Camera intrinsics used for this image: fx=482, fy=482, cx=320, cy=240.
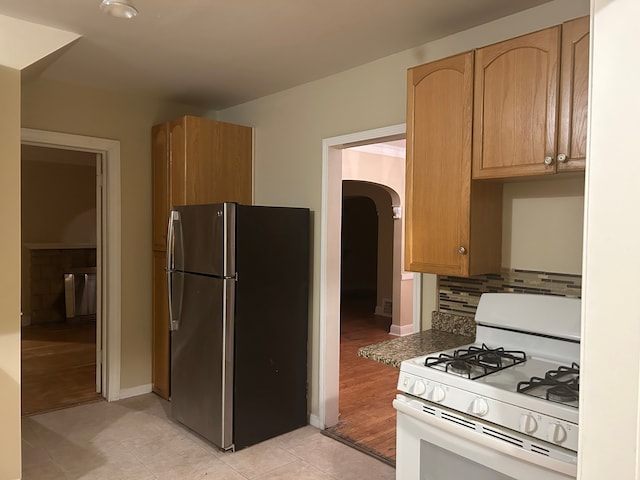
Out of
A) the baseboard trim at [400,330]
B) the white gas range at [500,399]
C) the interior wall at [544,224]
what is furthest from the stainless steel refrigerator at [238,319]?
the baseboard trim at [400,330]

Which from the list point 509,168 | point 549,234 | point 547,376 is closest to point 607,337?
point 547,376

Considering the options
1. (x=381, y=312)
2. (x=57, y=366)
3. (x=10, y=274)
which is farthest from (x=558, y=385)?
(x=381, y=312)

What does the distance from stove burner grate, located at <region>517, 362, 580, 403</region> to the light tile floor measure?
137 centimetres

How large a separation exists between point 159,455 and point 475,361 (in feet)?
6.92

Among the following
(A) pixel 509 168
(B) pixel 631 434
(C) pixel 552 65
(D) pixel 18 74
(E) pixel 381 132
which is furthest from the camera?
(E) pixel 381 132

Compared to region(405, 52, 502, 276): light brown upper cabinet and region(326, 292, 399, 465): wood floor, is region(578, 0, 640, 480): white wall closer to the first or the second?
region(405, 52, 502, 276): light brown upper cabinet

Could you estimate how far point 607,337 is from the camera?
0.89 meters

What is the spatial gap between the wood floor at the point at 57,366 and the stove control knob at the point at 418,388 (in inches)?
121

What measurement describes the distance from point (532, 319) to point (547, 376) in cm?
38

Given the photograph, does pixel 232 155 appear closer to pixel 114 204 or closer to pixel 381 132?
pixel 114 204

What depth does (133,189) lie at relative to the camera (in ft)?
13.0

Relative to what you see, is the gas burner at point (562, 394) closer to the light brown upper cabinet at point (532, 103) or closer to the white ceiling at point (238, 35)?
the light brown upper cabinet at point (532, 103)

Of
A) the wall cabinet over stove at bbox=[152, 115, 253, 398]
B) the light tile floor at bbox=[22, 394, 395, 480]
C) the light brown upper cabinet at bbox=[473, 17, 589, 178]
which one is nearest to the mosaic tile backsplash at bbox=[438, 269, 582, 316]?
the light brown upper cabinet at bbox=[473, 17, 589, 178]

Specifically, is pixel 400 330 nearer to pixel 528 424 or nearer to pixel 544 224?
pixel 544 224
